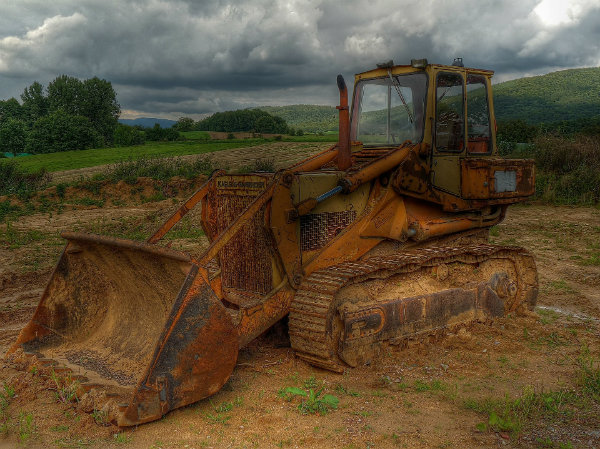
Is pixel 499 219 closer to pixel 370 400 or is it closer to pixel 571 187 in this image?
pixel 370 400

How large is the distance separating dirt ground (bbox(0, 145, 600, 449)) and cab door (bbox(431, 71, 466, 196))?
1752 millimetres

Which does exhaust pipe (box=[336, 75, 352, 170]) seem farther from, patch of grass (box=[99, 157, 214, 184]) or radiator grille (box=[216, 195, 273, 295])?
patch of grass (box=[99, 157, 214, 184])

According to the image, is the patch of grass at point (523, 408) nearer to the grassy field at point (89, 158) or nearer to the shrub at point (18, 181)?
the shrub at point (18, 181)

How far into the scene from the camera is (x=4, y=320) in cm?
729

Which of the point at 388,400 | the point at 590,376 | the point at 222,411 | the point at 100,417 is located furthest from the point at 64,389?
the point at 590,376

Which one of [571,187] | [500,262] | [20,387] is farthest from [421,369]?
[571,187]

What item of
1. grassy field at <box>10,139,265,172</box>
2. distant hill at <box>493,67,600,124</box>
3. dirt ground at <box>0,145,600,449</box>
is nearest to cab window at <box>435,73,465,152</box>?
dirt ground at <box>0,145,600,449</box>

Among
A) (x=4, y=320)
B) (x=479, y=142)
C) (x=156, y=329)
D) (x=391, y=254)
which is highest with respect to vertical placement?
(x=479, y=142)

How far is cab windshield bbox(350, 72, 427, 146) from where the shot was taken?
21.3 ft

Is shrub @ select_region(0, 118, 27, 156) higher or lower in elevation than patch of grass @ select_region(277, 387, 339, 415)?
higher

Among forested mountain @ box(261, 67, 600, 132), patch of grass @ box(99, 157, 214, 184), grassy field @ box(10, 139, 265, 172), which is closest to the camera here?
patch of grass @ box(99, 157, 214, 184)

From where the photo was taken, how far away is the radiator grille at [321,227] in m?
5.59

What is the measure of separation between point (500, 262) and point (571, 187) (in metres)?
12.4

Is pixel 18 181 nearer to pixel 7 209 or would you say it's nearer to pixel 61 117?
pixel 7 209
